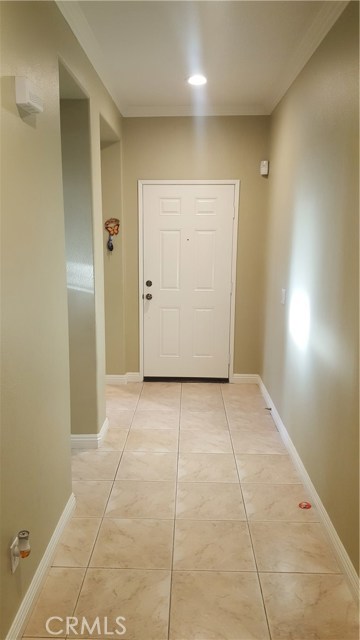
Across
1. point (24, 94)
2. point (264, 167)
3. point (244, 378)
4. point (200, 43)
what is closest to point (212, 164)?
point (264, 167)

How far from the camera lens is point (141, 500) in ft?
8.32

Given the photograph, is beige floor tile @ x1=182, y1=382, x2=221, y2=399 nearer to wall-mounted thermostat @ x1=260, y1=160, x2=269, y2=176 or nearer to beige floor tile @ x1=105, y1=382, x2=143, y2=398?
beige floor tile @ x1=105, y1=382, x2=143, y2=398

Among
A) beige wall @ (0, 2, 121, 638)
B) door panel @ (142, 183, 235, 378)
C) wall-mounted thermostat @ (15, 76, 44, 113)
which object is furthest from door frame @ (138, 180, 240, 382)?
wall-mounted thermostat @ (15, 76, 44, 113)

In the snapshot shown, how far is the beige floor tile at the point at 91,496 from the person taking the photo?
243 cm

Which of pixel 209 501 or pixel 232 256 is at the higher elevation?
pixel 232 256

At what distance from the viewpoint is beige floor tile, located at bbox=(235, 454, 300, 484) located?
9.06ft

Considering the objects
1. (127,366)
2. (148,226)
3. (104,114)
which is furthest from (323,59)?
(127,366)

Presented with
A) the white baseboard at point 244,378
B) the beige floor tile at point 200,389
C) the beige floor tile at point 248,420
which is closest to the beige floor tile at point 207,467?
the beige floor tile at point 248,420

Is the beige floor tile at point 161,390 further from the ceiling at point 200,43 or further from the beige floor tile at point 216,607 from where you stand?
the ceiling at point 200,43

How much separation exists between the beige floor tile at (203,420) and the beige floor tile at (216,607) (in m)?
1.59

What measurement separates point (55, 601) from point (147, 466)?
1159mm

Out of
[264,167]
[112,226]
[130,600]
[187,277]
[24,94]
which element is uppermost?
[264,167]

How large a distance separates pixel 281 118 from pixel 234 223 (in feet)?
3.53

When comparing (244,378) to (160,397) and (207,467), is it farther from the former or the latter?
(207,467)
